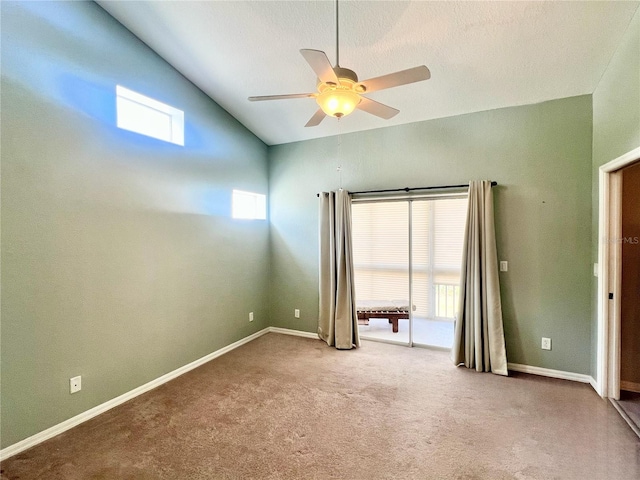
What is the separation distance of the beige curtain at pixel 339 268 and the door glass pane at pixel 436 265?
85 centimetres

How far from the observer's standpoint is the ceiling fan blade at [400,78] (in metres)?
1.61

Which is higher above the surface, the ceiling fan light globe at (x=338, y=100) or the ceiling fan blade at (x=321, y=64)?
the ceiling fan blade at (x=321, y=64)

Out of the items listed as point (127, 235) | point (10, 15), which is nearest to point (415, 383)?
point (127, 235)

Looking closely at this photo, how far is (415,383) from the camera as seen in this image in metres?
2.88

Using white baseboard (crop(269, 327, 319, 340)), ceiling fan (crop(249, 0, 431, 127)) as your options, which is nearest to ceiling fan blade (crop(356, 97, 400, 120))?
ceiling fan (crop(249, 0, 431, 127))

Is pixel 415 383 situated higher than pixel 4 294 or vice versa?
pixel 4 294

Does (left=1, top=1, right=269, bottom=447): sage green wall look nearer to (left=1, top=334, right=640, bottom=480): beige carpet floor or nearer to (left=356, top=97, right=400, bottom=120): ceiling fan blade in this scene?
(left=1, top=334, right=640, bottom=480): beige carpet floor

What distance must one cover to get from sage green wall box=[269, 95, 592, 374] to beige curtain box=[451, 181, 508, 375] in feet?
0.58

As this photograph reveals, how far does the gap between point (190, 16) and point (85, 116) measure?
118 cm

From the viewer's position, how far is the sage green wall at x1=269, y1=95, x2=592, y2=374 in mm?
2876

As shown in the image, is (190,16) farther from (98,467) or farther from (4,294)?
(98,467)

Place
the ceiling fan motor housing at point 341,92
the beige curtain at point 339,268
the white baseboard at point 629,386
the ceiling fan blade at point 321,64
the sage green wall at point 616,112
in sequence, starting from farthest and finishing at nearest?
the beige curtain at point 339,268 → the white baseboard at point 629,386 → the sage green wall at point 616,112 → the ceiling fan motor housing at point 341,92 → the ceiling fan blade at point 321,64

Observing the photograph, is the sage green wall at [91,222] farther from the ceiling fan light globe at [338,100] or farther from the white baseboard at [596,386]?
the white baseboard at [596,386]

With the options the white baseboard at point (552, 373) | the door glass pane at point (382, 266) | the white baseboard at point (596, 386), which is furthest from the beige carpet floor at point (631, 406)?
the door glass pane at point (382, 266)
